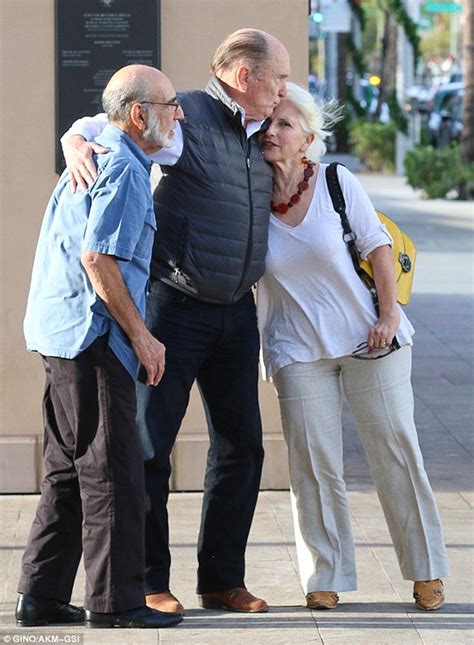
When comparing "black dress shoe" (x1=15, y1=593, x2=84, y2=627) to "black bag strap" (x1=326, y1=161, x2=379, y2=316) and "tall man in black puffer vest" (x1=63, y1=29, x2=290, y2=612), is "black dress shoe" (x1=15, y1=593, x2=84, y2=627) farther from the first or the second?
"black bag strap" (x1=326, y1=161, x2=379, y2=316)

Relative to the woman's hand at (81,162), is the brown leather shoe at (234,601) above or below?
below

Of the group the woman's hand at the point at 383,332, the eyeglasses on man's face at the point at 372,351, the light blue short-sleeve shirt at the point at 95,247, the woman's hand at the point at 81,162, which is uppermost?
the woman's hand at the point at 81,162

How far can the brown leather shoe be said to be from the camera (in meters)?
5.09

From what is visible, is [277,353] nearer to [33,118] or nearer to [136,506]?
[136,506]

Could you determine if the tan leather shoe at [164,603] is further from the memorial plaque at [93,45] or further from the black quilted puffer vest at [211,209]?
the memorial plaque at [93,45]

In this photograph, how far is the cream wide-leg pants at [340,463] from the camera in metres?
5.04

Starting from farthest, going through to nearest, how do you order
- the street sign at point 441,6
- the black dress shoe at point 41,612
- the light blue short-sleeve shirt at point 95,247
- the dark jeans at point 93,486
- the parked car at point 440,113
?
the street sign at point 441,6 < the parked car at point 440,113 < the black dress shoe at point 41,612 < the dark jeans at point 93,486 < the light blue short-sleeve shirt at point 95,247

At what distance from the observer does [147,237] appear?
4.56 m

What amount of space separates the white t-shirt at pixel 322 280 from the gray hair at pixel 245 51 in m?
0.44

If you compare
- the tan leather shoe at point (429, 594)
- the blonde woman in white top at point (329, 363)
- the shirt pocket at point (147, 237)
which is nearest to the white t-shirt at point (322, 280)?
the blonde woman in white top at point (329, 363)

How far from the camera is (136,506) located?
4.66 meters

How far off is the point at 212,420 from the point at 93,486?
63 centimetres

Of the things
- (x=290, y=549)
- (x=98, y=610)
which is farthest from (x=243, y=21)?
(x=98, y=610)

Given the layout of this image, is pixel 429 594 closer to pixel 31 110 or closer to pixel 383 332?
pixel 383 332
